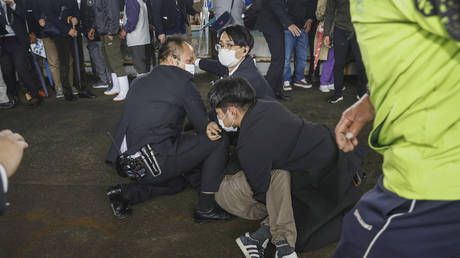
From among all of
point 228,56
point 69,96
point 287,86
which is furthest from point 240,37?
point 69,96

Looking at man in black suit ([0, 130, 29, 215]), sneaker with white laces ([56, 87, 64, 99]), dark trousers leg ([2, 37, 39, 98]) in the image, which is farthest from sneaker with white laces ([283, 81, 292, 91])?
man in black suit ([0, 130, 29, 215])

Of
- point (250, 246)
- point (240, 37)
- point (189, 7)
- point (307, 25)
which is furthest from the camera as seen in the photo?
point (189, 7)

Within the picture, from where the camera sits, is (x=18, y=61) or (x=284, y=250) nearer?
(x=284, y=250)

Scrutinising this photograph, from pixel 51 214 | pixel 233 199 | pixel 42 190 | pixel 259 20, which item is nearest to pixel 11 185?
pixel 42 190

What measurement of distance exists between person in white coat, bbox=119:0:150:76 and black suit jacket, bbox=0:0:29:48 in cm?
99

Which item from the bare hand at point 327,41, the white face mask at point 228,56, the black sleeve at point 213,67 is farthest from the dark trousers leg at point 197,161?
the bare hand at point 327,41

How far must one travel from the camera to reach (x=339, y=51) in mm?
3904

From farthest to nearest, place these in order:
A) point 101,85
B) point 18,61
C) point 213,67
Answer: point 101,85, point 18,61, point 213,67

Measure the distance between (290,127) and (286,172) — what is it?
0.22 m

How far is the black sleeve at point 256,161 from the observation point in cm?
166

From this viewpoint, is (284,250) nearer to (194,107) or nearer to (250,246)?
(250,246)

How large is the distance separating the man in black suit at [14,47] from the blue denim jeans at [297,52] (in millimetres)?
2927

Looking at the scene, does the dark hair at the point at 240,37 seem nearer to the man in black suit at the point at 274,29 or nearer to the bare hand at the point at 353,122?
the man in black suit at the point at 274,29

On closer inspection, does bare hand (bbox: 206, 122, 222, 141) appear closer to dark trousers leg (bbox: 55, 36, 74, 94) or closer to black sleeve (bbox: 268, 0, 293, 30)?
black sleeve (bbox: 268, 0, 293, 30)
